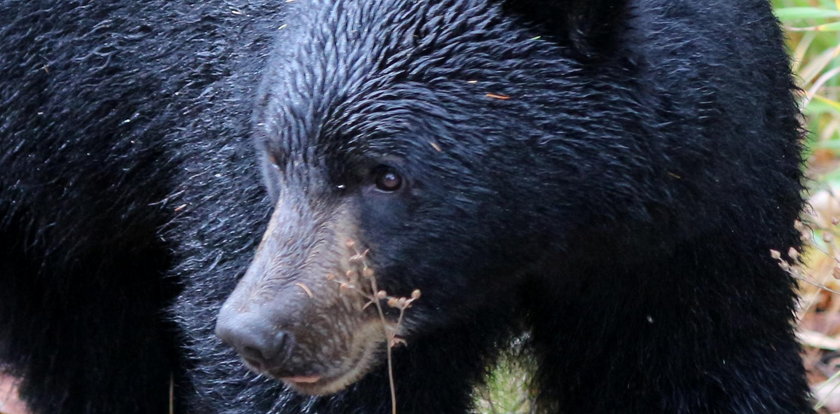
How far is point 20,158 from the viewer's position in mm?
4820

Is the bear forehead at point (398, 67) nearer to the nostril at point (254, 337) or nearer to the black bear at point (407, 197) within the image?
the black bear at point (407, 197)

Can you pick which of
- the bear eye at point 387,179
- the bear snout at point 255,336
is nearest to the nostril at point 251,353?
the bear snout at point 255,336

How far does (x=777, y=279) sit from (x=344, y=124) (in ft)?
4.88

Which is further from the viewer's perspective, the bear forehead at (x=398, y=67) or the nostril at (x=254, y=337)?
the bear forehead at (x=398, y=67)

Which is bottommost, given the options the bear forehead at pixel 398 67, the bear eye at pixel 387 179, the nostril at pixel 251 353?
the nostril at pixel 251 353

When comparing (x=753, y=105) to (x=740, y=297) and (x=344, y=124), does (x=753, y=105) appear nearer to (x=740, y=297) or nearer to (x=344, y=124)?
(x=740, y=297)

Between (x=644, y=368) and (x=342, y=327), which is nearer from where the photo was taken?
(x=342, y=327)

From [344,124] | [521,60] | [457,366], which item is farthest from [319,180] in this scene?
[457,366]

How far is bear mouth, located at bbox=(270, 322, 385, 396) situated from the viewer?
355 cm

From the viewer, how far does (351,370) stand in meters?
3.60

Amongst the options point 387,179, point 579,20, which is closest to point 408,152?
point 387,179

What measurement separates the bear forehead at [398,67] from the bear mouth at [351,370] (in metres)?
0.52

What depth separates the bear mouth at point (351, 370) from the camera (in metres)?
3.55

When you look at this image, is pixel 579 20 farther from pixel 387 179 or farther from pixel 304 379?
pixel 304 379
